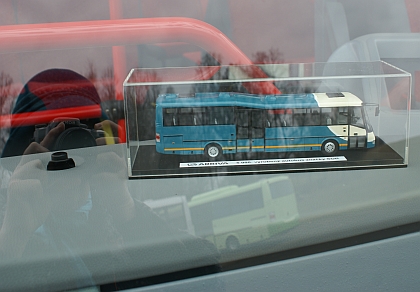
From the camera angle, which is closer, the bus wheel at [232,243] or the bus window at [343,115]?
the bus wheel at [232,243]

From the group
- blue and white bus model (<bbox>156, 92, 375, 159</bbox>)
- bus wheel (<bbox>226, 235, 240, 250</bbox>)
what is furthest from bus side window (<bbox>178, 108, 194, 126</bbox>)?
bus wheel (<bbox>226, 235, 240, 250</bbox>)

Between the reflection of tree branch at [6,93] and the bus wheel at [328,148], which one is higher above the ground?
the reflection of tree branch at [6,93]

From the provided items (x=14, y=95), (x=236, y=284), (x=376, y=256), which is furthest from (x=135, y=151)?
(x=376, y=256)

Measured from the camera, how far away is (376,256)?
688mm

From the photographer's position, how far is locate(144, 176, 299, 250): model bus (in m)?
0.69

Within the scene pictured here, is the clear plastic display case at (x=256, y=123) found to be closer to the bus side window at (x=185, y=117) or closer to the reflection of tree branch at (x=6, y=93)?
the bus side window at (x=185, y=117)

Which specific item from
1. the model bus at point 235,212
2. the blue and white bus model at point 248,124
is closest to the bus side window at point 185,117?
the blue and white bus model at point 248,124

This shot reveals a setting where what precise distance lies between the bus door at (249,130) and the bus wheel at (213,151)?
0.03 m

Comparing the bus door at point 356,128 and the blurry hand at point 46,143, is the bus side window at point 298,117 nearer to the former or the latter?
the bus door at point 356,128

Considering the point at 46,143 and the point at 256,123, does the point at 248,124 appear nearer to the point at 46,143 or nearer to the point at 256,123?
the point at 256,123

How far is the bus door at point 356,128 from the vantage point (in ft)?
2.90

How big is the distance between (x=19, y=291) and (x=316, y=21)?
72 centimetres

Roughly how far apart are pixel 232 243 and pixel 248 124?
250 millimetres

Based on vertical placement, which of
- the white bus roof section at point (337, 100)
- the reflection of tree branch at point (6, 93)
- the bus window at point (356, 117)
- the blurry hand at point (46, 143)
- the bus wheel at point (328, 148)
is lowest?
the bus wheel at point (328, 148)
